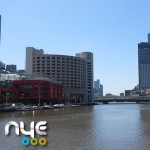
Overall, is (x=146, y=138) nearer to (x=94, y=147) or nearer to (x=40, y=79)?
(x=94, y=147)

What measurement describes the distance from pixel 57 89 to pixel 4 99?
178 feet

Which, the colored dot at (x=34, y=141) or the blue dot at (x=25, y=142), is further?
the blue dot at (x=25, y=142)

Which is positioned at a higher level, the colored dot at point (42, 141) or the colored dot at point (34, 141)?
the colored dot at point (34, 141)

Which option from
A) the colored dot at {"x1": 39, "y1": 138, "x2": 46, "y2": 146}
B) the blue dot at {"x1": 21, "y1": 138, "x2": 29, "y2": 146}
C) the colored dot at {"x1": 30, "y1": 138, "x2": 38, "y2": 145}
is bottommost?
the colored dot at {"x1": 39, "y1": 138, "x2": 46, "y2": 146}

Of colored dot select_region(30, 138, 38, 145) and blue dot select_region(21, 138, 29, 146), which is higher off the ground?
colored dot select_region(30, 138, 38, 145)

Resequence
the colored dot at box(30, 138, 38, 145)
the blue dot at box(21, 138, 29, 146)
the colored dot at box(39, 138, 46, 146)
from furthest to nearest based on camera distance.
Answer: the colored dot at box(39, 138, 46, 146)
the blue dot at box(21, 138, 29, 146)
the colored dot at box(30, 138, 38, 145)

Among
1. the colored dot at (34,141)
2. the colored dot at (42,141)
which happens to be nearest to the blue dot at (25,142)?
the colored dot at (34,141)

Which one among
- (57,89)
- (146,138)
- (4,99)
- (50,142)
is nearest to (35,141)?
(50,142)

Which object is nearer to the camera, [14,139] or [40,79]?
[14,139]

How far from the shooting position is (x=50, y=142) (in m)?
40.7

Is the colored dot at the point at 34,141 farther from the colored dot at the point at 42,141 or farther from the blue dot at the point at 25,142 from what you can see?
the colored dot at the point at 42,141

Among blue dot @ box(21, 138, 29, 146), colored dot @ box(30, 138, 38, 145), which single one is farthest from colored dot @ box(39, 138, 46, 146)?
blue dot @ box(21, 138, 29, 146)

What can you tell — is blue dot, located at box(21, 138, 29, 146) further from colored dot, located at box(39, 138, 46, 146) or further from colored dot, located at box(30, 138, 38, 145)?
colored dot, located at box(39, 138, 46, 146)

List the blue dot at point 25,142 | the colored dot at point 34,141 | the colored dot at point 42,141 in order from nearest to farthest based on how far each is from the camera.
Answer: the colored dot at point 34,141, the blue dot at point 25,142, the colored dot at point 42,141
